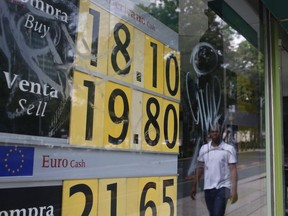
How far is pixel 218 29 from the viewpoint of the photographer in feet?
10.7

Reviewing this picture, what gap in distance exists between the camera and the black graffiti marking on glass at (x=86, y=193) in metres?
1.69

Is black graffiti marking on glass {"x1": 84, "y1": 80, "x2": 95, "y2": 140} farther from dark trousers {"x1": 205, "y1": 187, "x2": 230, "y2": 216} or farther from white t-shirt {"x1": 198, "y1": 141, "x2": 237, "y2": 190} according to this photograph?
dark trousers {"x1": 205, "y1": 187, "x2": 230, "y2": 216}

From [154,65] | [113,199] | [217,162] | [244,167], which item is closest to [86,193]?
[113,199]

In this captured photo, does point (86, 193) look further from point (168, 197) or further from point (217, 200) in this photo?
point (217, 200)

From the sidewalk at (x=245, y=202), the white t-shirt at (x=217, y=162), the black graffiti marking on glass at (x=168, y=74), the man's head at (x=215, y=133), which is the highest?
the black graffiti marking on glass at (x=168, y=74)

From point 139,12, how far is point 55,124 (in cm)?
90

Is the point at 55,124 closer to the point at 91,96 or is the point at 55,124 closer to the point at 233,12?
the point at 91,96

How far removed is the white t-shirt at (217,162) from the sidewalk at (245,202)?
150 millimetres

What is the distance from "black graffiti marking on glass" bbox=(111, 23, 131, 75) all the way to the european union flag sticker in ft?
2.26

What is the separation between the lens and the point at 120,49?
203 cm

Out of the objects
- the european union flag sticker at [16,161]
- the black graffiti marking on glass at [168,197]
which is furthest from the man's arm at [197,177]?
the european union flag sticker at [16,161]

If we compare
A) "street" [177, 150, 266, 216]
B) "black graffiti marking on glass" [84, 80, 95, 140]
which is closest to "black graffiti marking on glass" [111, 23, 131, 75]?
"black graffiti marking on glass" [84, 80, 95, 140]

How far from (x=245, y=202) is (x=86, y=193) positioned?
6.82 ft

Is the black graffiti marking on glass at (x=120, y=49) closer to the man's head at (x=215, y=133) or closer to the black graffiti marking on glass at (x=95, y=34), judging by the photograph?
the black graffiti marking on glass at (x=95, y=34)
